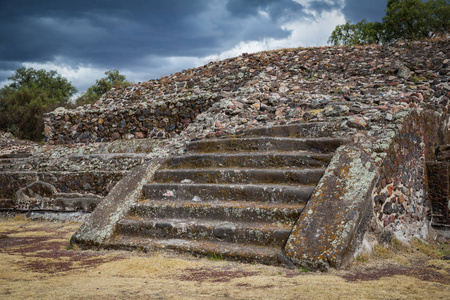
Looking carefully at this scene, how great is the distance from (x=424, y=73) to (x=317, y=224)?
19.6 feet

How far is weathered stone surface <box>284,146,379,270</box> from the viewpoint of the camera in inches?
133

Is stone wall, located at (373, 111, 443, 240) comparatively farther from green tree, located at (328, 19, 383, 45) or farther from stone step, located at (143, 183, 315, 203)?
green tree, located at (328, 19, 383, 45)

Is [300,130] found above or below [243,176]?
above

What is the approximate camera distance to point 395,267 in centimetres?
358

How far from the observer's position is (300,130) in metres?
5.69

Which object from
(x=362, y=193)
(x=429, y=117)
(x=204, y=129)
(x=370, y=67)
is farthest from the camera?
(x=370, y=67)

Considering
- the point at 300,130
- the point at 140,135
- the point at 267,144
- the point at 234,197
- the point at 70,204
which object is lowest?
the point at 70,204

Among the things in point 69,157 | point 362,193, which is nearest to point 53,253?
point 362,193

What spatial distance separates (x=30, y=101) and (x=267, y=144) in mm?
24702

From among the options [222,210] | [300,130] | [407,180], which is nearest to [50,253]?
[222,210]

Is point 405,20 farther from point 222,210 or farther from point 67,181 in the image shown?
point 222,210

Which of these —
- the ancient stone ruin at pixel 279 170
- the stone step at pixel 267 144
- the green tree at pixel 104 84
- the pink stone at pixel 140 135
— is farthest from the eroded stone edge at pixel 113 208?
the green tree at pixel 104 84

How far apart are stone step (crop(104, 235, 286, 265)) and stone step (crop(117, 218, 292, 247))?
64mm

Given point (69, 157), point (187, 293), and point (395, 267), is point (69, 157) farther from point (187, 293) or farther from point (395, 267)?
point (395, 267)
